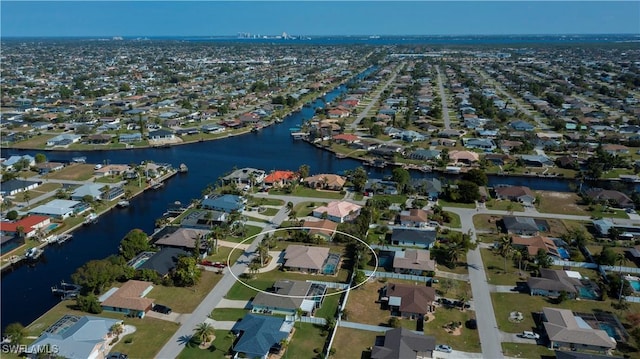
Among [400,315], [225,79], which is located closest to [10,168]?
[400,315]

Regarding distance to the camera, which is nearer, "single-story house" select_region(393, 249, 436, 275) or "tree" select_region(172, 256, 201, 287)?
"tree" select_region(172, 256, 201, 287)

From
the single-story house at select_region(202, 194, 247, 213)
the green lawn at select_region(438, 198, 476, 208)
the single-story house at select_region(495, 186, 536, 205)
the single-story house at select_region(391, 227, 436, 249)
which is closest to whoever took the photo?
the single-story house at select_region(391, 227, 436, 249)

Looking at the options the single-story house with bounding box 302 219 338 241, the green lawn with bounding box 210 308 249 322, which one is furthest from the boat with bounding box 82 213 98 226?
the green lawn with bounding box 210 308 249 322

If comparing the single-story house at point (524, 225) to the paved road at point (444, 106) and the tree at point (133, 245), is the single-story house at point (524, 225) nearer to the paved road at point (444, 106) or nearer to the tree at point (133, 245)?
the tree at point (133, 245)

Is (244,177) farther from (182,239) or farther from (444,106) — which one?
(444,106)

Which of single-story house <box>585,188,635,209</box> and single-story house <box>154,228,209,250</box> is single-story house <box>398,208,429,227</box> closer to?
single-story house <box>154,228,209,250</box>

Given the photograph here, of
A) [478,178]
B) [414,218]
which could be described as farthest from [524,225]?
[478,178]
